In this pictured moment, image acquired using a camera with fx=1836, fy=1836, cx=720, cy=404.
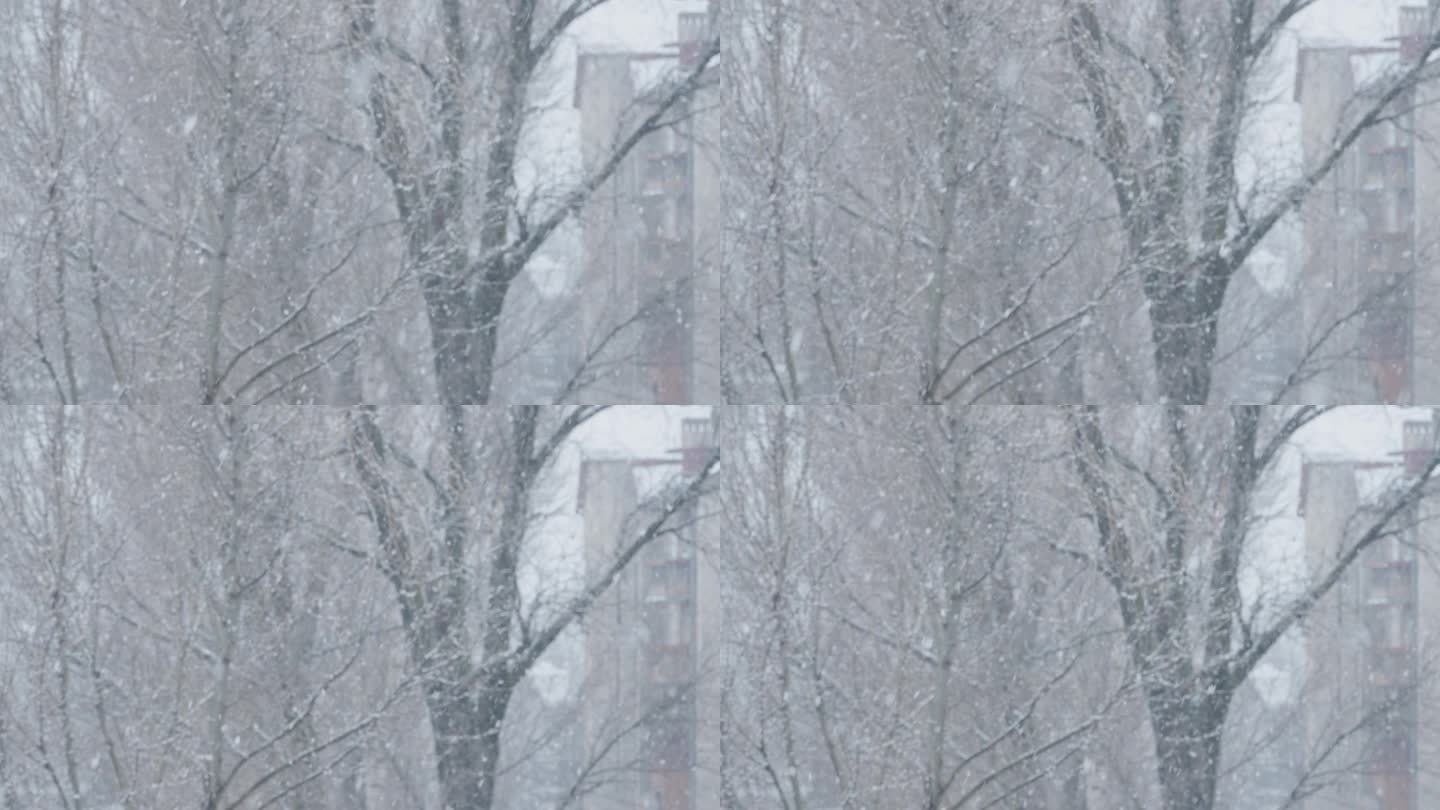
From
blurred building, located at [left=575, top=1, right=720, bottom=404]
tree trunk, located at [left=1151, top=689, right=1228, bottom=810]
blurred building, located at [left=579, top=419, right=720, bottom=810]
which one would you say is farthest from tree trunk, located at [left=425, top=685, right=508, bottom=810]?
tree trunk, located at [left=1151, top=689, right=1228, bottom=810]

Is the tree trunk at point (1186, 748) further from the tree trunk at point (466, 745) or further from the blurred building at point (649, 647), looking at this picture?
the tree trunk at point (466, 745)

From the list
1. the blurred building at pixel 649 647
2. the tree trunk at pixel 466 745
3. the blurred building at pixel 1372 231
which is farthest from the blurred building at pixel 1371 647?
the tree trunk at pixel 466 745

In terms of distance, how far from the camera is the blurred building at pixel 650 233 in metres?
3.67

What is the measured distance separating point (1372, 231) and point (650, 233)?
1.44 metres

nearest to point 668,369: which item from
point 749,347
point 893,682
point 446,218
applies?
point 749,347

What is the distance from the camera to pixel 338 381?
3689 millimetres

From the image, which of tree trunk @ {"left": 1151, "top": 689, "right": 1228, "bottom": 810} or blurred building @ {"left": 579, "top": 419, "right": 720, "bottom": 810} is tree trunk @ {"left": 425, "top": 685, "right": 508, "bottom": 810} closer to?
blurred building @ {"left": 579, "top": 419, "right": 720, "bottom": 810}

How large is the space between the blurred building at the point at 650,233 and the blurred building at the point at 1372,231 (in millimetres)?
1198

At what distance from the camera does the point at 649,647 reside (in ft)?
12.1

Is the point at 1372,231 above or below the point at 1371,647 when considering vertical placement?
above

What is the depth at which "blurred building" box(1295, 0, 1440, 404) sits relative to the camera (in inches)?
144

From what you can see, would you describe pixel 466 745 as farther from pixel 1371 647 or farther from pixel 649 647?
pixel 1371 647

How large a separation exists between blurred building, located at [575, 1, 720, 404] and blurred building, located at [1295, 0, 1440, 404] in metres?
1.20

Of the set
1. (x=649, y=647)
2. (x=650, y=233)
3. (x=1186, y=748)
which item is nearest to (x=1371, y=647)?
(x=1186, y=748)
